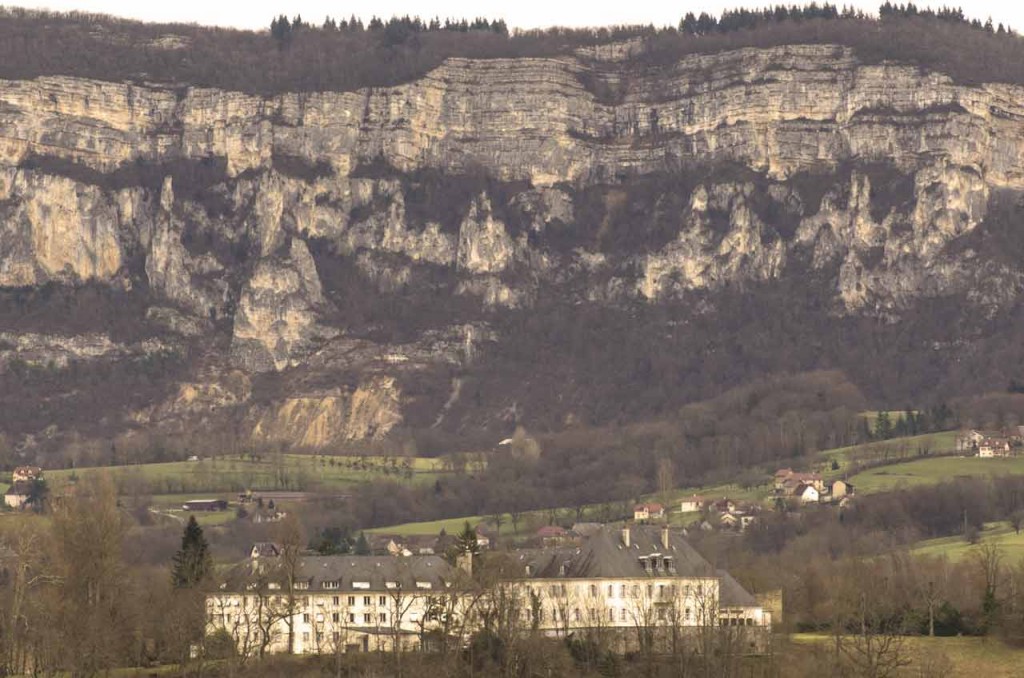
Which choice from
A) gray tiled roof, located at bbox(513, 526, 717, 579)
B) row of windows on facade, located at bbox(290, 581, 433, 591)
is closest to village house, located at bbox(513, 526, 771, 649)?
gray tiled roof, located at bbox(513, 526, 717, 579)

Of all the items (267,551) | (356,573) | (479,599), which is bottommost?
(479,599)

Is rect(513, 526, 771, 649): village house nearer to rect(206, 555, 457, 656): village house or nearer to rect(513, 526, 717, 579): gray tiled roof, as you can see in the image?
rect(513, 526, 717, 579): gray tiled roof

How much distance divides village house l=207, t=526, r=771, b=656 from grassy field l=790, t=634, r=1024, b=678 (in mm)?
6433

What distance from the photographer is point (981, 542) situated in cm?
18788

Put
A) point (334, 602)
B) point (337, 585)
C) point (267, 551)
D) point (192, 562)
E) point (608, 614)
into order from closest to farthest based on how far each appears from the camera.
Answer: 1. point (608, 614)
2. point (334, 602)
3. point (337, 585)
4. point (192, 562)
5. point (267, 551)

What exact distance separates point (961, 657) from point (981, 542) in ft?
175

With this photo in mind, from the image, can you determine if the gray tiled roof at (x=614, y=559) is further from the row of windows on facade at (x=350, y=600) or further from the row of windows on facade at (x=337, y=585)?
the row of windows on facade at (x=350, y=600)

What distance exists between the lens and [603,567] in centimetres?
14362

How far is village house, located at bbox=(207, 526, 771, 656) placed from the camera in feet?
453

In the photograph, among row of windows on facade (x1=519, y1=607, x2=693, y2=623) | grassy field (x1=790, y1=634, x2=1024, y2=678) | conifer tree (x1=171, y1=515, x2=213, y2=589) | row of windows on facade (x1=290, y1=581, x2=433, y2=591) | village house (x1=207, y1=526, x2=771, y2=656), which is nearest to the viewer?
grassy field (x1=790, y1=634, x2=1024, y2=678)

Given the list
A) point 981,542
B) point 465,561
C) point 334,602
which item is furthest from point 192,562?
point 981,542

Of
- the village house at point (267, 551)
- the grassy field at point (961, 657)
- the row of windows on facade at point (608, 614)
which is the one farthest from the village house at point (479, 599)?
the village house at point (267, 551)

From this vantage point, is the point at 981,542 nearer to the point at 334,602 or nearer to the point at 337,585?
the point at 337,585

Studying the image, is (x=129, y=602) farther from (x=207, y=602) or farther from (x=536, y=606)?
(x=536, y=606)
